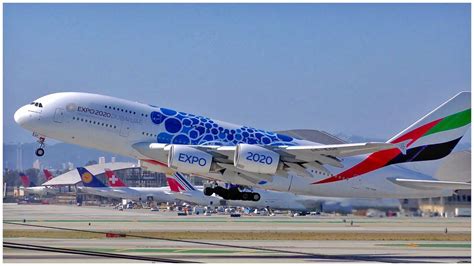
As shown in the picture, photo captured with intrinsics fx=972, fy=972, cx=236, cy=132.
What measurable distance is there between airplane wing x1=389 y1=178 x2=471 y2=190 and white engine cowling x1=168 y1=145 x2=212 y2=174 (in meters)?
9.91

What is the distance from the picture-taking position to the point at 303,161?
46.4 metres

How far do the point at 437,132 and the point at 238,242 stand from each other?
12355mm

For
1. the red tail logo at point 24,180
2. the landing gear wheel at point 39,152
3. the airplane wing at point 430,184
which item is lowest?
the airplane wing at point 430,184

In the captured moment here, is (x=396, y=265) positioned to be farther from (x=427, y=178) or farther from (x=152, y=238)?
(x=152, y=238)

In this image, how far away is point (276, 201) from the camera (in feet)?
248

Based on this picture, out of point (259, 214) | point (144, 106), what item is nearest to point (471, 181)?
point (144, 106)

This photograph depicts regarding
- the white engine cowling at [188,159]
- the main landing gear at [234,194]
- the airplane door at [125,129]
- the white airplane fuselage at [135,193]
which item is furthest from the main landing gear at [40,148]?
the white airplane fuselage at [135,193]

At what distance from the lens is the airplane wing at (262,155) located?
44875 mm

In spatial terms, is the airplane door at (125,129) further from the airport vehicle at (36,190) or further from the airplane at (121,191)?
the airport vehicle at (36,190)

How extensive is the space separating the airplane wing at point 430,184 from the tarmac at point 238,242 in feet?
8.03

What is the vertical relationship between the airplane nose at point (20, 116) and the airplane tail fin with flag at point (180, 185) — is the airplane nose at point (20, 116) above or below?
above

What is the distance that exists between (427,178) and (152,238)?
16491 mm

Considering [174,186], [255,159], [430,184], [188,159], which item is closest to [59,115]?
[188,159]

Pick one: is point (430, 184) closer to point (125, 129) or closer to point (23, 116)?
point (125, 129)
